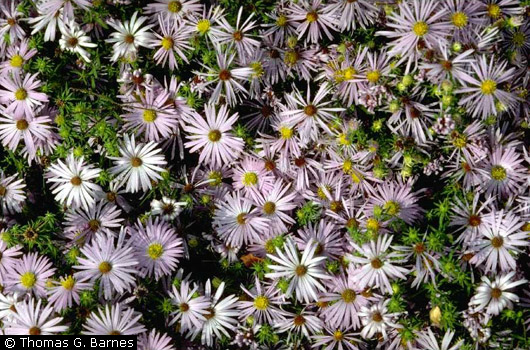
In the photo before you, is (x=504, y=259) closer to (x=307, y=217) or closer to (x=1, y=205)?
(x=307, y=217)

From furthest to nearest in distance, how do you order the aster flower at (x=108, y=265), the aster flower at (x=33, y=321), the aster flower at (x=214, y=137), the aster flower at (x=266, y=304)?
1. the aster flower at (x=214, y=137)
2. the aster flower at (x=266, y=304)
3. the aster flower at (x=108, y=265)
4. the aster flower at (x=33, y=321)

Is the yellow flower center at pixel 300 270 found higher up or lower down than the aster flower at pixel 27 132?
lower down

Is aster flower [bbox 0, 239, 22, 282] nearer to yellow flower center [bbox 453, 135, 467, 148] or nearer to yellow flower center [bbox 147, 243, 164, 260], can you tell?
yellow flower center [bbox 147, 243, 164, 260]

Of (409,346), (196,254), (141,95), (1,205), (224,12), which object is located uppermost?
(224,12)

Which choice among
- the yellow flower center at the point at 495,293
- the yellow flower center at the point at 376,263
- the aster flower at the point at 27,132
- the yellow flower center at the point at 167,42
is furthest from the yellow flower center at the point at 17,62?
the yellow flower center at the point at 495,293

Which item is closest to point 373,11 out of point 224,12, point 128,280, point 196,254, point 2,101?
point 224,12

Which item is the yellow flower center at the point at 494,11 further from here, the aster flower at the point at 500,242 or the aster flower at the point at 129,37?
the aster flower at the point at 129,37

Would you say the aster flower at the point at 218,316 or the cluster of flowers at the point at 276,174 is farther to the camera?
the aster flower at the point at 218,316
